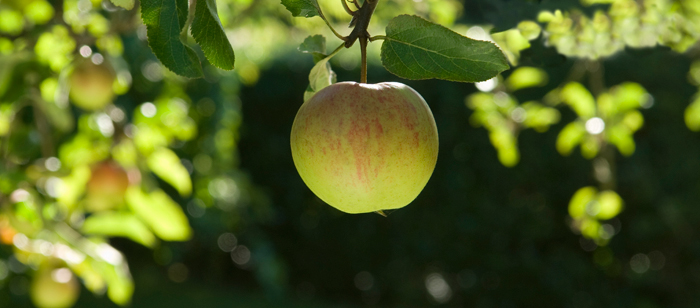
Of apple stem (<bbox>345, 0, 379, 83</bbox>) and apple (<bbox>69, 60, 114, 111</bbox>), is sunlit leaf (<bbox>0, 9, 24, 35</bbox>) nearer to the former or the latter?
apple (<bbox>69, 60, 114, 111</bbox>)

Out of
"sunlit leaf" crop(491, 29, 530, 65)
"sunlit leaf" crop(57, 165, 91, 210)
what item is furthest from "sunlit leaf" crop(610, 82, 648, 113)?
"sunlit leaf" crop(57, 165, 91, 210)

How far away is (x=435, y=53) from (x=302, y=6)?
0.12 m

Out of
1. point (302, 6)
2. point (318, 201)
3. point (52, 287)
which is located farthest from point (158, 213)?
point (318, 201)

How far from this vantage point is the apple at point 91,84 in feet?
4.20

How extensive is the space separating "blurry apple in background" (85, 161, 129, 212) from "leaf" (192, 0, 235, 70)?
3.44 ft

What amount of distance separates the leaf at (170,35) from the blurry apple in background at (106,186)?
101 centimetres

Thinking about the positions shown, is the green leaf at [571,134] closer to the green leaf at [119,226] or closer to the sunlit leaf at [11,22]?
the green leaf at [119,226]

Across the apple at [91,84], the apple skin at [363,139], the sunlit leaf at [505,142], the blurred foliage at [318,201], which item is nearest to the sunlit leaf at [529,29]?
the blurred foliage at [318,201]

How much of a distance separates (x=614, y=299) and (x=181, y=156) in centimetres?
252

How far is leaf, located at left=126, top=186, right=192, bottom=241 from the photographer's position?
1.33 m

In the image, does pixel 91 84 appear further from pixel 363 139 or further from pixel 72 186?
pixel 363 139

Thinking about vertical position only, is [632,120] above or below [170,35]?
below

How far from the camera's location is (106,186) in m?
1.45

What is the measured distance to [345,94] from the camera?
0.57 meters
